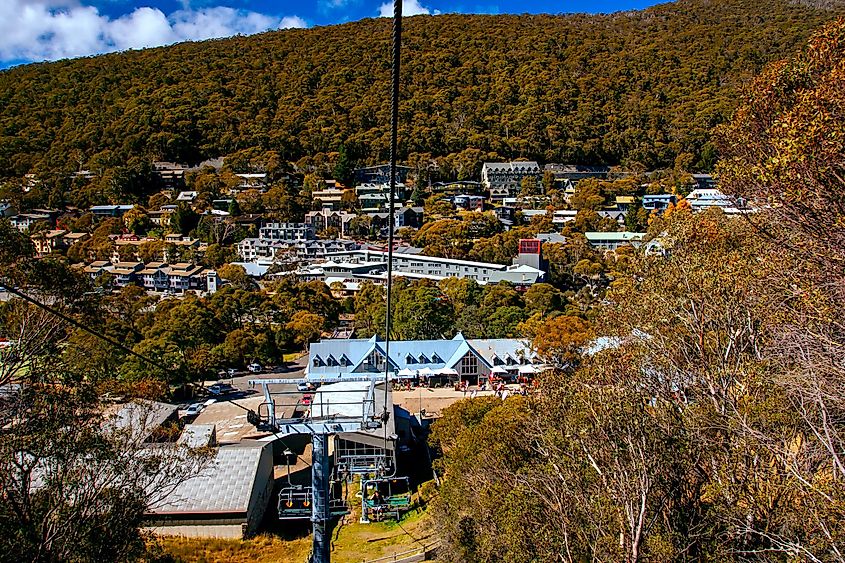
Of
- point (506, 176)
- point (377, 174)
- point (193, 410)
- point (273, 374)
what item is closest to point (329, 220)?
point (377, 174)

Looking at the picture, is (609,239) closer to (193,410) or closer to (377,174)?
(377,174)

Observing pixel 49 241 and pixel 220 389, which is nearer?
pixel 220 389

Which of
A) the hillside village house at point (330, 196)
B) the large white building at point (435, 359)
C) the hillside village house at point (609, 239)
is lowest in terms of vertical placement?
the large white building at point (435, 359)

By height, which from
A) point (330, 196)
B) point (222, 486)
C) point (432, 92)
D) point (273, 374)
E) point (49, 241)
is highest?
point (432, 92)

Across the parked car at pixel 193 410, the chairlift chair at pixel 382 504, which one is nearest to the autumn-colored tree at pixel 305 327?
the parked car at pixel 193 410

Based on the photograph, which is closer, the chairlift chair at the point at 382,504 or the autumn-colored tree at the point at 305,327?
the chairlift chair at the point at 382,504

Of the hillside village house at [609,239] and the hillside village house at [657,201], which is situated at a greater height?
the hillside village house at [657,201]

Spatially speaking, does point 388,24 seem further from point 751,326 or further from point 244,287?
point 751,326

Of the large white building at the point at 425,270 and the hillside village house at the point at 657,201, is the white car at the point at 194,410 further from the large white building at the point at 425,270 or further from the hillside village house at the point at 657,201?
the hillside village house at the point at 657,201
